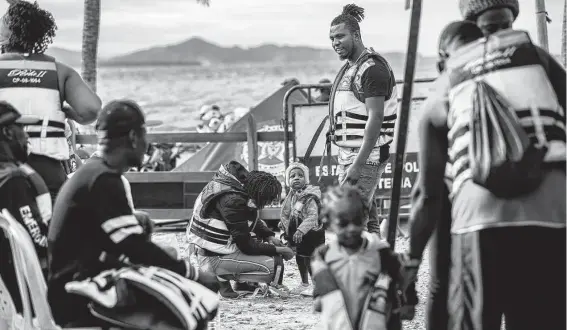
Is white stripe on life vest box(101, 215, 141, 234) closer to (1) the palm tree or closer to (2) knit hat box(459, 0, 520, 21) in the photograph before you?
(2) knit hat box(459, 0, 520, 21)

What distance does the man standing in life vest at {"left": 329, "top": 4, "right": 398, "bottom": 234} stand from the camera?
668cm

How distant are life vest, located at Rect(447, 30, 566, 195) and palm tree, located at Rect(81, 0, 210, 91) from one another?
1421 centimetres

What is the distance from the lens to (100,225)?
13.8ft

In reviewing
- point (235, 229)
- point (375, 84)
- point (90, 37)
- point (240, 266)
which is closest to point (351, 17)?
point (375, 84)

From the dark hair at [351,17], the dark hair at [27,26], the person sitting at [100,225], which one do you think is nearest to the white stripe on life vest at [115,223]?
the person sitting at [100,225]

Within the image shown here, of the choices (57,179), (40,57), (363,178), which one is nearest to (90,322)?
(57,179)

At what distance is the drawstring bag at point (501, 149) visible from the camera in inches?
145

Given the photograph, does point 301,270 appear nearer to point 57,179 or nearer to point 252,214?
point 252,214

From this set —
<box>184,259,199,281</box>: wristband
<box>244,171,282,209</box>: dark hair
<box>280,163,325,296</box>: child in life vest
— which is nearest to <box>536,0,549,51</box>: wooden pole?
<box>280,163,325,296</box>: child in life vest

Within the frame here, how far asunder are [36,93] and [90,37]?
510 inches

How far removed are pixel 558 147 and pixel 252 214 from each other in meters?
4.30

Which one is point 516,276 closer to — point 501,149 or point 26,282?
point 501,149

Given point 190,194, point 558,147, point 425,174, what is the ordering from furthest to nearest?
point 190,194, point 425,174, point 558,147

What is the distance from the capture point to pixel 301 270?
832 centimetres
